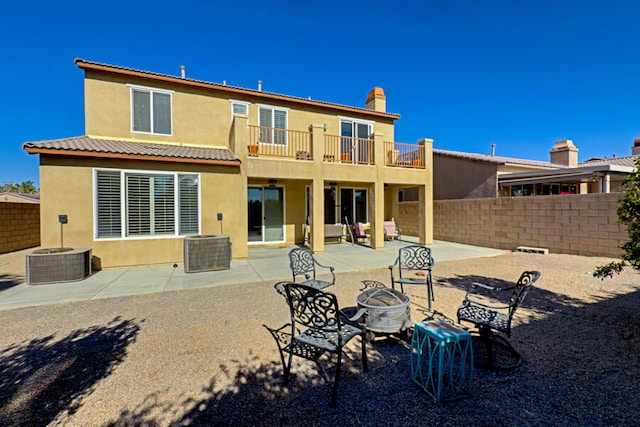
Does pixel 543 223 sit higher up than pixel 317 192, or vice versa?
pixel 317 192

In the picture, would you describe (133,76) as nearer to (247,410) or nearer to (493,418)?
(247,410)

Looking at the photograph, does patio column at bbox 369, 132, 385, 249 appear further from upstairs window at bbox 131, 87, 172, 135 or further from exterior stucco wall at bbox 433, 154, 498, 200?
upstairs window at bbox 131, 87, 172, 135

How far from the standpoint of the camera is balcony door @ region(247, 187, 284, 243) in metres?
11.9

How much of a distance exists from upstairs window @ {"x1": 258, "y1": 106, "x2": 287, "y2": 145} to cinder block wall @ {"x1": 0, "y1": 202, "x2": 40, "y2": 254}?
11.1 m

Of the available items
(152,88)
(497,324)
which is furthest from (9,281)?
(497,324)

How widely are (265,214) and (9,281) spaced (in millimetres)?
7686

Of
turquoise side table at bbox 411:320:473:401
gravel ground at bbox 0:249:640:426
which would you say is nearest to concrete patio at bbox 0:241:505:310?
gravel ground at bbox 0:249:640:426

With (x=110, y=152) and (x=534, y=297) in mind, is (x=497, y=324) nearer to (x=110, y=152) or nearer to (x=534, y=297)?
(x=534, y=297)

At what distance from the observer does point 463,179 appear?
15.5 m

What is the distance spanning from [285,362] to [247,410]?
0.83 m

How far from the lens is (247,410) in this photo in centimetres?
241

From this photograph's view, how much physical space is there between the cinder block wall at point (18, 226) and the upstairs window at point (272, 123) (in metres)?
11.1

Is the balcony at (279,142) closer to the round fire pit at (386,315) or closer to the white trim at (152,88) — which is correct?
the white trim at (152,88)

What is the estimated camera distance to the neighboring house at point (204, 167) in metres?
7.66
